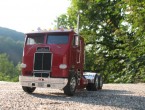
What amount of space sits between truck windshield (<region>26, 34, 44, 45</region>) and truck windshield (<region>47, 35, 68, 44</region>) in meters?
0.34

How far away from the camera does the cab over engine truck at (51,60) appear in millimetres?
13570

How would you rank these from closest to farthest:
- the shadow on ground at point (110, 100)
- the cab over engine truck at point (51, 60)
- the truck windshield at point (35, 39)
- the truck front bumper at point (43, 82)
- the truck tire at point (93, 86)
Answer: the shadow on ground at point (110, 100) → the truck front bumper at point (43, 82) → the cab over engine truck at point (51, 60) → the truck windshield at point (35, 39) → the truck tire at point (93, 86)

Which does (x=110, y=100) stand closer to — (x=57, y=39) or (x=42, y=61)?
(x=42, y=61)

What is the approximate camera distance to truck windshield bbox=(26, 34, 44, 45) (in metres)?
14.3

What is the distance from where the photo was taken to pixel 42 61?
Result: 13.9 m

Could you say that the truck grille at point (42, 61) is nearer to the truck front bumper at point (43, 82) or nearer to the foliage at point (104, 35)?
the truck front bumper at point (43, 82)

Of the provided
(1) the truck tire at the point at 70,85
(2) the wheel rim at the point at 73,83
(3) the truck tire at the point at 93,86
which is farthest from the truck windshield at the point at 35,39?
(3) the truck tire at the point at 93,86

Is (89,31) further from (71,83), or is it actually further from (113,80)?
(71,83)

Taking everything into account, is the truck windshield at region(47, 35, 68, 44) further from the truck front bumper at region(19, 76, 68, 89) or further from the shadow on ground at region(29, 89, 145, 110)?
the shadow on ground at region(29, 89, 145, 110)

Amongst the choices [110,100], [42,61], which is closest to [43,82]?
[42,61]

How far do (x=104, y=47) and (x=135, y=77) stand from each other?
823 centimetres

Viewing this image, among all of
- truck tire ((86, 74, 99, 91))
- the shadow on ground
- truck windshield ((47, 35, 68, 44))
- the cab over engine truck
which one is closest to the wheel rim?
Result: the cab over engine truck

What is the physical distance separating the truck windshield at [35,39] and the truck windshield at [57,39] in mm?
343

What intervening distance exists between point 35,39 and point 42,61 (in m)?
1.15
